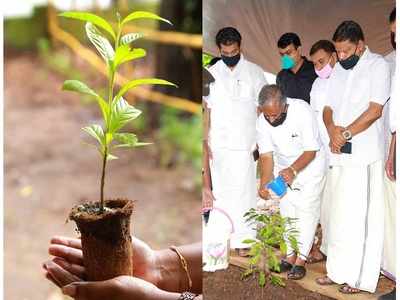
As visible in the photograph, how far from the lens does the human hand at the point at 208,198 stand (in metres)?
1.80

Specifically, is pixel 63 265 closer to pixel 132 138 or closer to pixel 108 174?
pixel 132 138

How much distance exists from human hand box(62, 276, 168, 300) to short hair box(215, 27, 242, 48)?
0.56 m

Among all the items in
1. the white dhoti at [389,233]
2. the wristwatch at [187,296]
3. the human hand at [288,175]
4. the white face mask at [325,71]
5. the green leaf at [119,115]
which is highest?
the white face mask at [325,71]

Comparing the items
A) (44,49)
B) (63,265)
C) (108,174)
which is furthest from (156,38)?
(63,265)

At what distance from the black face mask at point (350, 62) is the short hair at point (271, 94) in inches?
5.7

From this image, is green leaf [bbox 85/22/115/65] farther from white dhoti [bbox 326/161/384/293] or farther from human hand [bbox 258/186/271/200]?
white dhoti [bbox 326/161/384/293]

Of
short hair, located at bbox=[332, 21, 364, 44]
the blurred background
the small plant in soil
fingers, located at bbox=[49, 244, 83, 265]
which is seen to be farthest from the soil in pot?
the blurred background

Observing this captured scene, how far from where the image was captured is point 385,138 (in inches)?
67.7

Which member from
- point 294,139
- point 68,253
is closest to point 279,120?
point 294,139

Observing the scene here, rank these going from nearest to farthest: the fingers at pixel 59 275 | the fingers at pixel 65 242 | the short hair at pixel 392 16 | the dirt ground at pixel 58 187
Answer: the short hair at pixel 392 16 < the fingers at pixel 59 275 < the fingers at pixel 65 242 < the dirt ground at pixel 58 187

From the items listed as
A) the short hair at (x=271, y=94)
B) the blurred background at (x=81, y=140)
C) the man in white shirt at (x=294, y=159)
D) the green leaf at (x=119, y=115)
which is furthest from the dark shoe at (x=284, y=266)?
the blurred background at (x=81, y=140)

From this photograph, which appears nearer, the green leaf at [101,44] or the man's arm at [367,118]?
the man's arm at [367,118]

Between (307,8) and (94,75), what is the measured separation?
354 centimetres

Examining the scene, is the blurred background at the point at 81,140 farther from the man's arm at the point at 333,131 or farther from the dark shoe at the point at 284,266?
the man's arm at the point at 333,131
